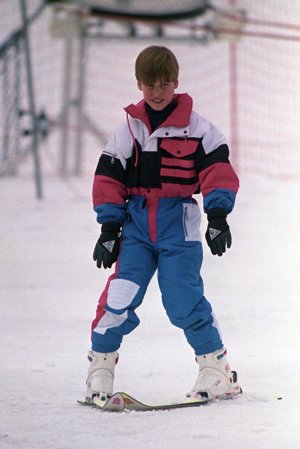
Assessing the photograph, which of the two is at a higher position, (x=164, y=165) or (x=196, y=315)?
(x=164, y=165)

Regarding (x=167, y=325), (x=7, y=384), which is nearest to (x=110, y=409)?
(x=7, y=384)

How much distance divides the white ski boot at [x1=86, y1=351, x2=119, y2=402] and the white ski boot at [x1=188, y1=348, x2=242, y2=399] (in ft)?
0.91

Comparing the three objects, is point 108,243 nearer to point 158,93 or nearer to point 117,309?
point 117,309

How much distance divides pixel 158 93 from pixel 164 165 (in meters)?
0.24

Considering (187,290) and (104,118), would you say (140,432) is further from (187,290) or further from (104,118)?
(104,118)

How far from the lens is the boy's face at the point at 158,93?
359 centimetres

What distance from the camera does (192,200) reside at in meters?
3.69

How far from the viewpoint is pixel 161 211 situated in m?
3.61

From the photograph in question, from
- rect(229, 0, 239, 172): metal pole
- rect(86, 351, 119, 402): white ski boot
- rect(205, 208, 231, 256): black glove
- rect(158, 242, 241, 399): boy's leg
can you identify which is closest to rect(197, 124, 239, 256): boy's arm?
rect(205, 208, 231, 256): black glove

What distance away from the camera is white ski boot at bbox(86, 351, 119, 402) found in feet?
11.8

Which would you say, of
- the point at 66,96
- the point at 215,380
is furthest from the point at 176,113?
the point at 66,96

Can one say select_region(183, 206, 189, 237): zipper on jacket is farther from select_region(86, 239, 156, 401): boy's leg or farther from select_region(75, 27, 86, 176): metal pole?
select_region(75, 27, 86, 176): metal pole

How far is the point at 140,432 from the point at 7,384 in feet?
2.75

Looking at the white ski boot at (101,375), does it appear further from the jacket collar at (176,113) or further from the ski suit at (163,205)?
the jacket collar at (176,113)
